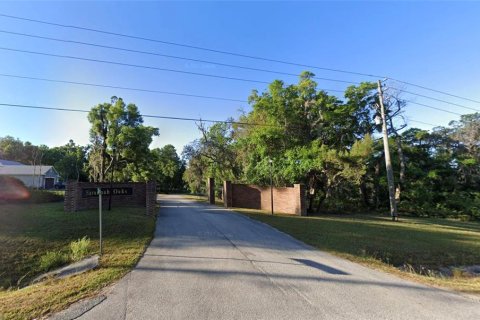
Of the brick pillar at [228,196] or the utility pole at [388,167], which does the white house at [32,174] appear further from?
the utility pole at [388,167]

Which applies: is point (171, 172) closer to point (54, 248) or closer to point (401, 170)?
point (401, 170)

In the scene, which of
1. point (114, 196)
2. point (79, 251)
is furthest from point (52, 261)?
point (114, 196)

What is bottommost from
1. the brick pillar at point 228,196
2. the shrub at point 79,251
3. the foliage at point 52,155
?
the shrub at point 79,251

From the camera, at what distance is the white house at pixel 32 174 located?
42.1 metres

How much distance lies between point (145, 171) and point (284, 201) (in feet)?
41.9

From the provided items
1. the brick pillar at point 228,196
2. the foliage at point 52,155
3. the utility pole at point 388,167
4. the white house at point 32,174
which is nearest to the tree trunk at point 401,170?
the utility pole at point 388,167

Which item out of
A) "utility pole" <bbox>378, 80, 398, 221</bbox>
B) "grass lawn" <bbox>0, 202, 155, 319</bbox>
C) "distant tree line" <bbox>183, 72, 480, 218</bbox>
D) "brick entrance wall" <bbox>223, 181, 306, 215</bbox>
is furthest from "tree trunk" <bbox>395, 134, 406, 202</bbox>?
"grass lawn" <bbox>0, 202, 155, 319</bbox>

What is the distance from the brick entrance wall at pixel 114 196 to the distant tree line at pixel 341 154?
28.6ft

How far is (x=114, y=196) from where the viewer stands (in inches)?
631

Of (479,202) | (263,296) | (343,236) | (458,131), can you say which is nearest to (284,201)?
(343,236)

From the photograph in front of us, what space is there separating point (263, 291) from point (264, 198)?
16957 mm

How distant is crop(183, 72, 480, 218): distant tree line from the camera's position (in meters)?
20.9

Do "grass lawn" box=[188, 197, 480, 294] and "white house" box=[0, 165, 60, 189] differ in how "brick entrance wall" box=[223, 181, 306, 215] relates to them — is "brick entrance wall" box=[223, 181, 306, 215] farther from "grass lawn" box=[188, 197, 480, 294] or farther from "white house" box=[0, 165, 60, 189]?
"white house" box=[0, 165, 60, 189]

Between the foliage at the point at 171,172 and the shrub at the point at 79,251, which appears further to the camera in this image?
the foliage at the point at 171,172
